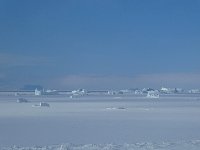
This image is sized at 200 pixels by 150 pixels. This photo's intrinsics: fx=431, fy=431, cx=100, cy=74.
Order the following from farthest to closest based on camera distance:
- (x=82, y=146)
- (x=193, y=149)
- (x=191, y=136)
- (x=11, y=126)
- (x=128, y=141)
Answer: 1. (x=11, y=126)
2. (x=191, y=136)
3. (x=128, y=141)
4. (x=82, y=146)
5. (x=193, y=149)

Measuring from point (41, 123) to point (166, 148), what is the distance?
412 inches

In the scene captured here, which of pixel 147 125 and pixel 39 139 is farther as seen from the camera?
pixel 147 125

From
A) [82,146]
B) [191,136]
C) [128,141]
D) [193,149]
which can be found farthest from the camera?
[191,136]

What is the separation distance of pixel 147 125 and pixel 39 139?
690 cm

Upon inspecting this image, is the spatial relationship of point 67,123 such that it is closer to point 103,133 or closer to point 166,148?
point 103,133

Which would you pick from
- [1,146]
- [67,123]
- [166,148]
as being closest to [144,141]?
[166,148]

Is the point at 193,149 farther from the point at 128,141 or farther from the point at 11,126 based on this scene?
the point at 11,126

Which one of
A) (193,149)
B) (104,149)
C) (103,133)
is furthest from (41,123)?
(193,149)

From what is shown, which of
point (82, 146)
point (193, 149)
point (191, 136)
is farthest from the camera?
point (191, 136)

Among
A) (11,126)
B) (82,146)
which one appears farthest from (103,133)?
(11,126)

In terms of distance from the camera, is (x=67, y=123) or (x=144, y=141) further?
(x=67, y=123)

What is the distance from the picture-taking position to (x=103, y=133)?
59.7 feet

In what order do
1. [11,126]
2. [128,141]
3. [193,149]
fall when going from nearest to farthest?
[193,149] < [128,141] < [11,126]

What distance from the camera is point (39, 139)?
53.8 feet
